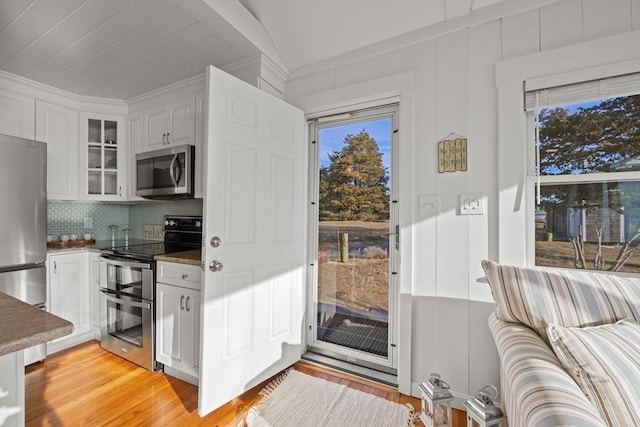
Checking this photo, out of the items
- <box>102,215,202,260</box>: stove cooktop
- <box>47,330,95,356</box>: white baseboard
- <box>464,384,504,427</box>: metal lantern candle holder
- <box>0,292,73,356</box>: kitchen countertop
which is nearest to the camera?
<box>0,292,73,356</box>: kitchen countertop

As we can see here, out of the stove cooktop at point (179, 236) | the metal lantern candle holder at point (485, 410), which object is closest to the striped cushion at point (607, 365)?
the metal lantern candle holder at point (485, 410)

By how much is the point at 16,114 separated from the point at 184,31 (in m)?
1.80

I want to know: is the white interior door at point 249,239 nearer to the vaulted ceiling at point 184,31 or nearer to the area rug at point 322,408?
the area rug at point 322,408

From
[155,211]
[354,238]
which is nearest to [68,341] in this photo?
[155,211]

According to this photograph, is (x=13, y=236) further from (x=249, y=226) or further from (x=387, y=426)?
(x=387, y=426)

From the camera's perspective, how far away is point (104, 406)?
5.93 ft

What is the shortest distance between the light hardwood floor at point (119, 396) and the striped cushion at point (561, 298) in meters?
0.86

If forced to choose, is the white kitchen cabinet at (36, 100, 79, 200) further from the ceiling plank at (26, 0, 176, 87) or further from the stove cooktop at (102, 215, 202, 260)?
the stove cooktop at (102, 215, 202, 260)

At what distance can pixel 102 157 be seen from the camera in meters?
2.93

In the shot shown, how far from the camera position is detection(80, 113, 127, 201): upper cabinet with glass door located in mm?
2854

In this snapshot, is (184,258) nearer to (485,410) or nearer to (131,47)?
(131,47)

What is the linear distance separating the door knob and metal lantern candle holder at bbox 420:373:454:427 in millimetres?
1220

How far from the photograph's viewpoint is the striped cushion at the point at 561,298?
3.88 feet

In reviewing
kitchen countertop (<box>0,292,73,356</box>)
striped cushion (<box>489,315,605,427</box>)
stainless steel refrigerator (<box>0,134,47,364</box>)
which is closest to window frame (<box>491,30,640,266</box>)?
striped cushion (<box>489,315,605,427</box>)
